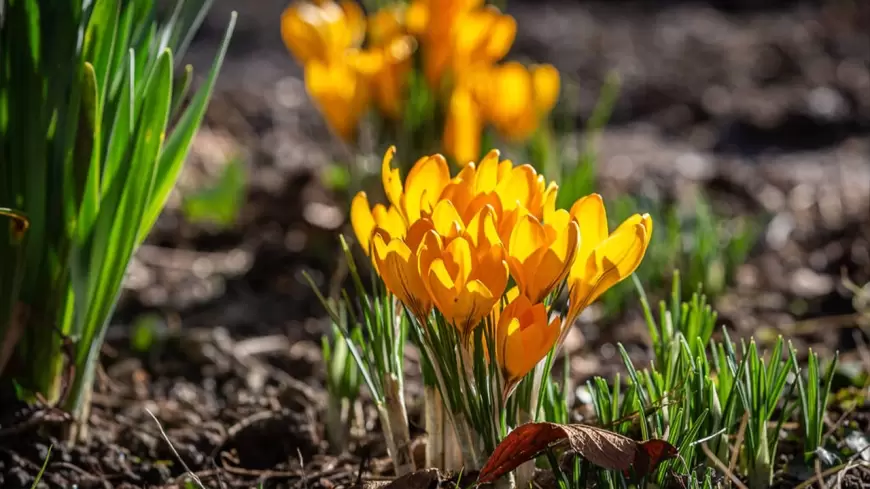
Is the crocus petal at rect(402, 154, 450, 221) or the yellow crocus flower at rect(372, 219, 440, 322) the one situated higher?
the crocus petal at rect(402, 154, 450, 221)

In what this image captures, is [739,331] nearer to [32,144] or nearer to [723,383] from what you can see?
[723,383]

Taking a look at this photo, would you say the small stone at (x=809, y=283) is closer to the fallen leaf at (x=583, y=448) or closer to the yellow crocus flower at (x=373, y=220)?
the fallen leaf at (x=583, y=448)

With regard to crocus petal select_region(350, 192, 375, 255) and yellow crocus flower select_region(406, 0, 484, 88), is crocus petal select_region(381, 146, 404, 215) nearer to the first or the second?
crocus petal select_region(350, 192, 375, 255)

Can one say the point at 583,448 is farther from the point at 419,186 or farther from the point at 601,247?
the point at 419,186

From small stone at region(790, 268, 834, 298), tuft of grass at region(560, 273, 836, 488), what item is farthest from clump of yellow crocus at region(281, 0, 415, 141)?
tuft of grass at region(560, 273, 836, 488)

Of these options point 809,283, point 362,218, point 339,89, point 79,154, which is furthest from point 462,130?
point 362,218

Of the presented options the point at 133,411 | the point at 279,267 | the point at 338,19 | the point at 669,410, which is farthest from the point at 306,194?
the point at 669,410

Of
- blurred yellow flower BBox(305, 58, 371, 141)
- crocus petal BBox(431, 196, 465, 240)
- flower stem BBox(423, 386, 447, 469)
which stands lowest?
flower stem BBox(423, 386, 447, 469)
